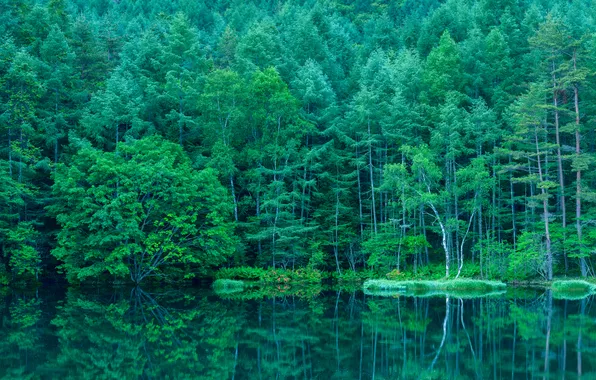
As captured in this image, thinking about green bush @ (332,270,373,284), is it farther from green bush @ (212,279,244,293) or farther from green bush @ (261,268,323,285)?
green bush @ (212,279,244,293)

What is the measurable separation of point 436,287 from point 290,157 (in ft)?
44.9

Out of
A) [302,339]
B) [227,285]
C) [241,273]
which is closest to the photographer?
[302,339]

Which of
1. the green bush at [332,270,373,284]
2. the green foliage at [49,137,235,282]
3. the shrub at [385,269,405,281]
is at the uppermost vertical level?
the green foliage at [49,137,235,282]

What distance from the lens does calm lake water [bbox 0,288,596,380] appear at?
1602 cm

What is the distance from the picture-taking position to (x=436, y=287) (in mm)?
34562

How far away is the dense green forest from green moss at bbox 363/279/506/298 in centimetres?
380

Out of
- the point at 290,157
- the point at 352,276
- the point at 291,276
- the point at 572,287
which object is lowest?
the point at 352,276

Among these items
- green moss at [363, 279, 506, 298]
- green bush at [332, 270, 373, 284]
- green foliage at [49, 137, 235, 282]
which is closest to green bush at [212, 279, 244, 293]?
green foliage at [49, 137, 235, 282]

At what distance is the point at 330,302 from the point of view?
1174 inches

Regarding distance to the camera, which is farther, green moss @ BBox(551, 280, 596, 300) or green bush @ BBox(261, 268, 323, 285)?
green bush @ BBox(261, 268, 323, 285)

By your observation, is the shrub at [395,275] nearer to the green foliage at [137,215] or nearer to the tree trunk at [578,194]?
the green foliage at [137,215]

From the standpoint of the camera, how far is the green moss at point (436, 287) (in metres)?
33.2

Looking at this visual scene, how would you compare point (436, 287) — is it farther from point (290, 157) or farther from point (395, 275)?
point (290, 157)

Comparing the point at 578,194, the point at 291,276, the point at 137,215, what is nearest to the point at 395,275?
the point at 291,276
